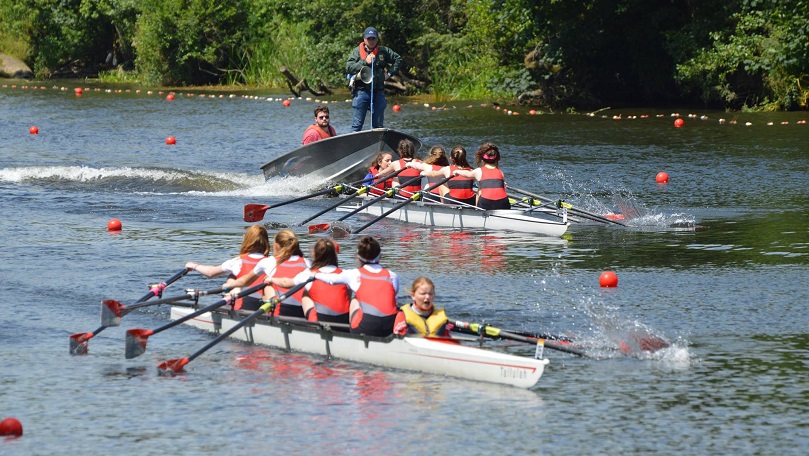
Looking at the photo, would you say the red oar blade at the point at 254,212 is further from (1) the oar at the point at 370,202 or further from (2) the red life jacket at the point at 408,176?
(2) the red life jacket at the point at 408,176

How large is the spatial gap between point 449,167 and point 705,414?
9.53 meters

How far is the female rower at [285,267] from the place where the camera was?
11.5m

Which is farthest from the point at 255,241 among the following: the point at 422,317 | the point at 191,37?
the point at 191,37

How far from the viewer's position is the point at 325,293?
1117 cm

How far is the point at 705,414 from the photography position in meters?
9.34

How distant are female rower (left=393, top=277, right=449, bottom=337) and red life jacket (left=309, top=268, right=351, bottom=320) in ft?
1.98

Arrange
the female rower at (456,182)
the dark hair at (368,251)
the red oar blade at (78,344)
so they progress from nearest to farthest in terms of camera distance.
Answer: the dark hair at (368,251)
the red oar blade at (78,344)
the female rower at (456,182)

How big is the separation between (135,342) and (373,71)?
1197cm

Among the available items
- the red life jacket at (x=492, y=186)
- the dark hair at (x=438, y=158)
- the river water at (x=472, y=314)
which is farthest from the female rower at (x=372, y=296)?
the dark hair at (x=438, y=158)

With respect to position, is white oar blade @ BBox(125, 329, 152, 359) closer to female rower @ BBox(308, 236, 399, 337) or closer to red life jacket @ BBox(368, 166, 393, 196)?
female rower @ BBox(308, 236, 399, 337)

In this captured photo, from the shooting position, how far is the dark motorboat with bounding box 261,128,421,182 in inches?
840

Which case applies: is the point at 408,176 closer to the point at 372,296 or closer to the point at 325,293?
the point at 325,293

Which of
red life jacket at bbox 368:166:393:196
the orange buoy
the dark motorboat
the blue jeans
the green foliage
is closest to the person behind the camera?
the orange buoy

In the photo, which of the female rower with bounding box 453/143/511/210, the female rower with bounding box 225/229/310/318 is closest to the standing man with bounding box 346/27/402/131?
the female rower with bounding box 453/143/511/210
